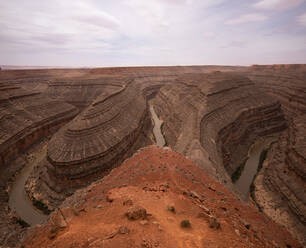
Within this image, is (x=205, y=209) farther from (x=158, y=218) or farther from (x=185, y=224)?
(x=158, y=218)

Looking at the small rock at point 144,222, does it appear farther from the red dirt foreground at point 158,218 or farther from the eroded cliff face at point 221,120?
the eroded cliff face at point 221,120

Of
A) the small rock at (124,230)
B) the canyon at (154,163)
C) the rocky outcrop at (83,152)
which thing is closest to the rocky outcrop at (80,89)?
the canyon at (154,163)

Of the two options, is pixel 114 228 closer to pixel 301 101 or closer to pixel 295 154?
pixel 295 154

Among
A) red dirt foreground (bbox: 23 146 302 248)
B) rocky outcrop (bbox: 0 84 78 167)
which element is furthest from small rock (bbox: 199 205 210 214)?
rocky outcrop (bbox: 0 84 78 167)

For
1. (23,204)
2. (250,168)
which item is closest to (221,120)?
(250,168)

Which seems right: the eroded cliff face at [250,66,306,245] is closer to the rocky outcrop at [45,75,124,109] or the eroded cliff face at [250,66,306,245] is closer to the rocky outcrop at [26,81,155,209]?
the rocky outcrop at [26,81,155,209]

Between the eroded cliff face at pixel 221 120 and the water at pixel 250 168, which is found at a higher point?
the eroded cliff face at pixel 221 120

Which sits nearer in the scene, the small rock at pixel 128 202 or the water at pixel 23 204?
the small rock at pixel 128 202
